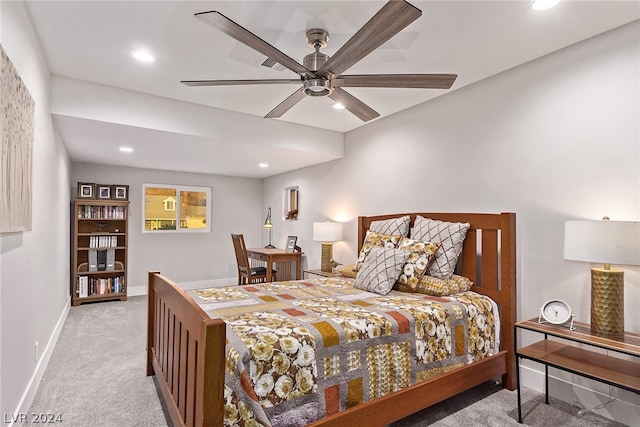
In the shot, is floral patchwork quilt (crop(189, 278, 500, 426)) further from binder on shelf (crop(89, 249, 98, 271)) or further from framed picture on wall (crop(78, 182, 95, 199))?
framed picture on wall (crop(78, 182, 95, 199))

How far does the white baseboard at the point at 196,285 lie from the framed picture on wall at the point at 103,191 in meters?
1.52

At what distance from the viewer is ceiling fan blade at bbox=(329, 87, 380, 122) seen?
7.45ft

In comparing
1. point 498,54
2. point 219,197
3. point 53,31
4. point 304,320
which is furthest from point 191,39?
point 219,197

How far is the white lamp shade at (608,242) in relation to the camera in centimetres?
187

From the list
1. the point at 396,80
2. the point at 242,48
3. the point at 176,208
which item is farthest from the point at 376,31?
the point at 176,208

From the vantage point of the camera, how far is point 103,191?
5184mm

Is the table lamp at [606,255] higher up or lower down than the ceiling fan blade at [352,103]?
lower down

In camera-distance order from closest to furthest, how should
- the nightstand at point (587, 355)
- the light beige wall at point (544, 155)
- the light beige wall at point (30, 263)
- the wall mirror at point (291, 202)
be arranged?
the light beige wall at point (30, 263)
the nightstand at point (587, 355)
the light beige wall at point (544, 155)
the wall mirror at point (291, 202)

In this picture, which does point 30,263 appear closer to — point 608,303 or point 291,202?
point 608,303

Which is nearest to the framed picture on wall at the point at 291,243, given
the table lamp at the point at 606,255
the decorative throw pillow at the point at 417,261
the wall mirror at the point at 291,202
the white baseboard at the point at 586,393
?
the wall mirror at the point at 291,202

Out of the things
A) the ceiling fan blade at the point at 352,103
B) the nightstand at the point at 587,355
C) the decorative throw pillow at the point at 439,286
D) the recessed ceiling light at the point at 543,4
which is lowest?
the nightstand at the point at 587,355

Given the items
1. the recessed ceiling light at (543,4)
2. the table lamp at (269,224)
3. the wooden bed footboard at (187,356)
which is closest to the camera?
the wooden bed footboard at (187,356)

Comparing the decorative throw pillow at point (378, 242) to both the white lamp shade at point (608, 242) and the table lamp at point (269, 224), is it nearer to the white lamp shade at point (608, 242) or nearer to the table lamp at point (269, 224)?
the white lamp shade at point (608, 242)

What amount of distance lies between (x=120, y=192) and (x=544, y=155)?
5.51 meters
